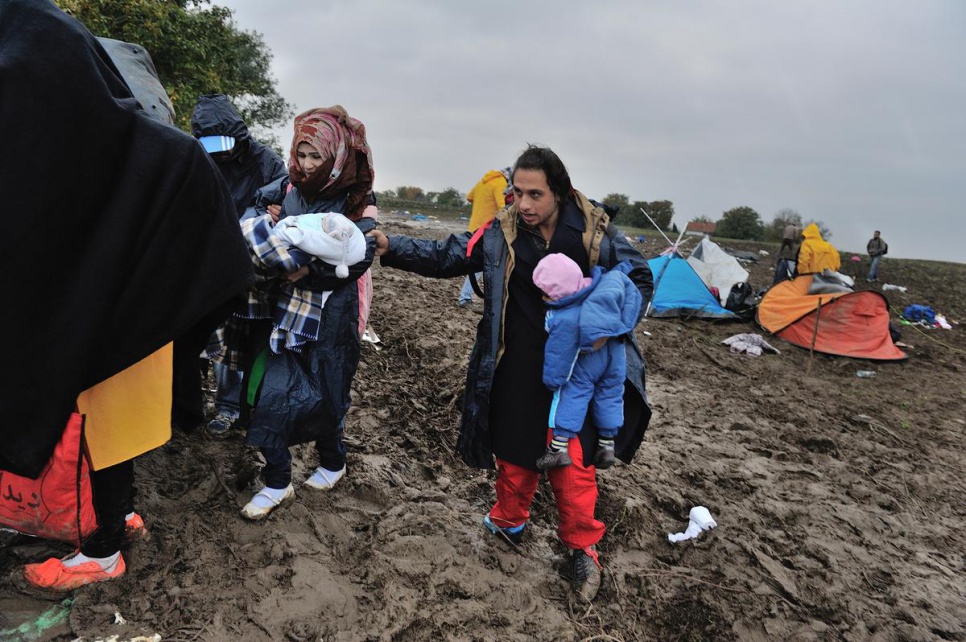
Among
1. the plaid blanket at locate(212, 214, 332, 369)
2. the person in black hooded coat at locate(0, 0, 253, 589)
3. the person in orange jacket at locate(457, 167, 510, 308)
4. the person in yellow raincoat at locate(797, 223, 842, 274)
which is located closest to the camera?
the person in black hooded coat at locate(0, 0, 253, 589)

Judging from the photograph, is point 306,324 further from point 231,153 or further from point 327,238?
point 231,153

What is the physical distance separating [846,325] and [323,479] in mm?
7922

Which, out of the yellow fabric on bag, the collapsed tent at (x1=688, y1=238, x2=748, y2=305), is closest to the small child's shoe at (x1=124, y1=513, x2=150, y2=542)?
the yellow fabric on bag

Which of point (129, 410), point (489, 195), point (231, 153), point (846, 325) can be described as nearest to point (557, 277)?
point (129, 410)

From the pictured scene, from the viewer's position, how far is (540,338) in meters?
2.43

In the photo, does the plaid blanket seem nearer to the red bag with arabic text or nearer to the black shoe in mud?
the red bag with arabic text

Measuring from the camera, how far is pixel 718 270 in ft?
35.1

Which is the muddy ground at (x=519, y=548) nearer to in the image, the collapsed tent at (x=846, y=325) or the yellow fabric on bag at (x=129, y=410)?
the yellow fabric on bag at (x=129, y=410)

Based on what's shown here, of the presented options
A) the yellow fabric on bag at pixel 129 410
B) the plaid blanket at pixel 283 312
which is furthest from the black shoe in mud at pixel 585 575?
the yellow fabric on bag at pixel 129 410

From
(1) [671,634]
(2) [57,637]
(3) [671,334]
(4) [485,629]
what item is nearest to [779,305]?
(3) [671,334]

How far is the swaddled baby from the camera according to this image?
80.7 inches

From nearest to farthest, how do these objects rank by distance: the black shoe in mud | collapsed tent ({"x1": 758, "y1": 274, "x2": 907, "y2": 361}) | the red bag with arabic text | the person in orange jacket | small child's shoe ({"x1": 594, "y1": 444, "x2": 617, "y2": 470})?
the red bag with arabic text < small child's shoe ({"x1": 594, "y1": 444, "x2": 617, "y2": 470}) < the black shoe in mud < the person in orange jacket < collapsed tent ({"x1": 758, "y1": 274, "x2": 907, "y2": 361})

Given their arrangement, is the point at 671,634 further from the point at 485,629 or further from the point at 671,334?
the point at 671,334

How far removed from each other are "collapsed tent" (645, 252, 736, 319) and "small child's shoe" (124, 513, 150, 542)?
840 cm
